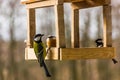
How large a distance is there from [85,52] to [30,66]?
1132 centimetres

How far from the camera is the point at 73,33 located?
436cm

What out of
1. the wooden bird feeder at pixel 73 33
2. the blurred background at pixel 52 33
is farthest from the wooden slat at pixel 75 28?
the blurred background at pixel 52 33

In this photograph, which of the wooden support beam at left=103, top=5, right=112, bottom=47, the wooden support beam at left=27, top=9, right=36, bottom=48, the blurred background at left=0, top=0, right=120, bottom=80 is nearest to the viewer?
the wooden support beam at left=103, top=5, right=112, bottom=47

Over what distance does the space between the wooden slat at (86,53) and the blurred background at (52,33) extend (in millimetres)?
7760

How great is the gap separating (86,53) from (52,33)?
9036 mm

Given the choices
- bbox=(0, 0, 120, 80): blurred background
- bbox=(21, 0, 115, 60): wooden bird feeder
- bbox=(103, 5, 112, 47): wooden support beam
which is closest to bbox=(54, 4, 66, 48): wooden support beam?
bbox=(21, 0, 115, 60): wooden bird feeder

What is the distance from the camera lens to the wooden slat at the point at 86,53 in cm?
362

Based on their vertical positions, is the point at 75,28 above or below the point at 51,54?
above

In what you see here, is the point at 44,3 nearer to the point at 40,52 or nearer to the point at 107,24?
the point at 40,52

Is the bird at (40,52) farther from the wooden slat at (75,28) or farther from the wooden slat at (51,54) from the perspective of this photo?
the wooden slat at (75,28)

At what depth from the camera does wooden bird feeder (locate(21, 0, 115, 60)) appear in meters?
3.65

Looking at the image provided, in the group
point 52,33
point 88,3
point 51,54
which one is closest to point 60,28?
point 51,54

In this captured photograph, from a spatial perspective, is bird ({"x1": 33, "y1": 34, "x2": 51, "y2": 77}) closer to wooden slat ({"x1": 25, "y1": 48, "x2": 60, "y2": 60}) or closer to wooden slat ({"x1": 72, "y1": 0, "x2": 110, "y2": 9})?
wooden slat ({"x1": 25, "y1": 48, "x2": 60, "y2": 60})

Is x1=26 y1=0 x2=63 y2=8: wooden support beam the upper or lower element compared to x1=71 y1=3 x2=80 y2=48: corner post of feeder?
upper
